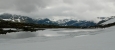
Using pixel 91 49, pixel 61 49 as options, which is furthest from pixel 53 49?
pixel 91 49

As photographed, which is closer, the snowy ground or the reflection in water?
the snowy ground

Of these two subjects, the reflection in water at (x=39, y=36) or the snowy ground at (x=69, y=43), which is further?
the reflection in water at (x=39, y=36)

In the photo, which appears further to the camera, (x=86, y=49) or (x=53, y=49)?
(x=53, y=49)

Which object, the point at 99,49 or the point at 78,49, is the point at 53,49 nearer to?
the point at 78,49

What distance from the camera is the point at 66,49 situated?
20359 millimetres

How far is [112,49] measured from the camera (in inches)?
711

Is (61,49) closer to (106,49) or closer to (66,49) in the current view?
(66,49)

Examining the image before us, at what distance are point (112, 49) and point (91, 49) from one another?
2.27m

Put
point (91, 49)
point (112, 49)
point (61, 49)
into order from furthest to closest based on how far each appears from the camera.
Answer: point (61, 49)
point (91, 49)
point (112, 49)

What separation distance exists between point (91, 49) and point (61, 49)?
3483 millimetres

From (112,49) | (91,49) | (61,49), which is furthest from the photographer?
(61,49)

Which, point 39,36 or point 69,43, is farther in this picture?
point 39,36

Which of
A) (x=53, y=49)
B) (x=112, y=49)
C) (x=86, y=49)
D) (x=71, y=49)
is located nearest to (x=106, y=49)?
(x=112, y=49)

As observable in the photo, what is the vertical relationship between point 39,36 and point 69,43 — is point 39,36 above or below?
below
